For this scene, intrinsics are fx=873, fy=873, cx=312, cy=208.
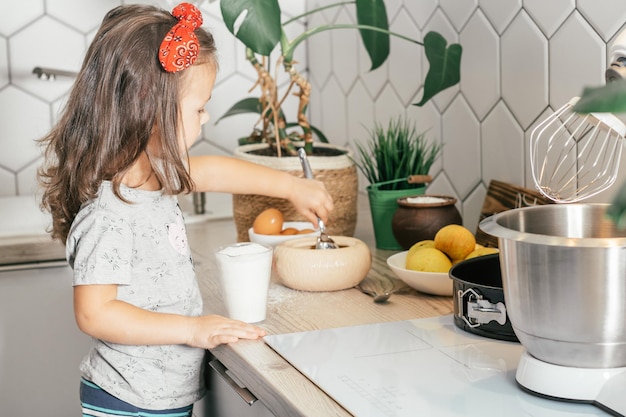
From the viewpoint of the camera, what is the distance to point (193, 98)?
1.17m

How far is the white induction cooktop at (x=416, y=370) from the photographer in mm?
806

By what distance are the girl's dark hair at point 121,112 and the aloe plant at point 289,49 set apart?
0.27m

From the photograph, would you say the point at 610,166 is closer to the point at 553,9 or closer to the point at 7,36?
the point at 553,9

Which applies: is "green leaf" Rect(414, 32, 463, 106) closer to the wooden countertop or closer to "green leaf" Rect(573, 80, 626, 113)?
the wooden countertop

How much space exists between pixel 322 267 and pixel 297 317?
113 mm

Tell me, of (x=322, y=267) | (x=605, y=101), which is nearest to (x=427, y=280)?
(x=322, y=267)

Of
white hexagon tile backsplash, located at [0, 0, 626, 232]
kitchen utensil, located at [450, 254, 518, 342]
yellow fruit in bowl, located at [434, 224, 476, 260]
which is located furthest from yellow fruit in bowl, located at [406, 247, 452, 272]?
white hexagon tile backsplash, located at [0, 0, 626, 232]

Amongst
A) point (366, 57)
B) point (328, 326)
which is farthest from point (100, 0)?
point (328, 326)

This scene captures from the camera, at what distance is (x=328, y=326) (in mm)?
1103

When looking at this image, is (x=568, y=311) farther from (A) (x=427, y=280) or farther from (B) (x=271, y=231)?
(B) (x=271, y=231)

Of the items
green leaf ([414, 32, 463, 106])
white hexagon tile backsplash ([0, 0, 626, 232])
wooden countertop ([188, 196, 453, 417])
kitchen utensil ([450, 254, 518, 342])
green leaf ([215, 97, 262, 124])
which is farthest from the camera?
green leaf ([215, 97, 262, 124])

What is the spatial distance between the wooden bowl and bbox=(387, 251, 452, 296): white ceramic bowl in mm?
59

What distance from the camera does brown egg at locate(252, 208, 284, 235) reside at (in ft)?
4.62

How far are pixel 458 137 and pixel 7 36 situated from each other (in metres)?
1.15
